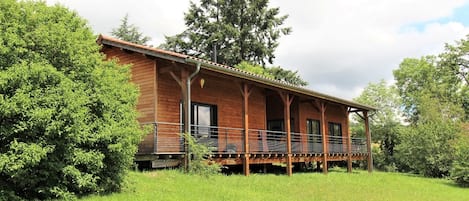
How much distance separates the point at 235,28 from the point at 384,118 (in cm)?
1506

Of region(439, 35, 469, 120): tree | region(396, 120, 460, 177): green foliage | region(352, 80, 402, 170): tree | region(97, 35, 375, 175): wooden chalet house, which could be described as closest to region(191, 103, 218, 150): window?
region(97, 35, 375, 175): wooden chalet house

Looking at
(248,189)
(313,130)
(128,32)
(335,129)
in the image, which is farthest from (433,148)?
(128,32)

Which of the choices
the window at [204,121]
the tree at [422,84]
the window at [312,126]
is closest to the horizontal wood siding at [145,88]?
the window at [204,121]

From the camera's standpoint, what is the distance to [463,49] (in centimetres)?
3984

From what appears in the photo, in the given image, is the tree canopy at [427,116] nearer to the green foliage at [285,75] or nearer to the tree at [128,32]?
the green foliage at [285,75]

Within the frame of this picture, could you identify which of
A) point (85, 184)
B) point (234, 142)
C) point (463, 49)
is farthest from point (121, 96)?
point (463, 49)

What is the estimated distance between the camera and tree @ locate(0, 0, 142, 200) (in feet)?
24.1

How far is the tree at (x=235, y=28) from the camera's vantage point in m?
38.3

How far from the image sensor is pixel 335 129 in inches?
1025

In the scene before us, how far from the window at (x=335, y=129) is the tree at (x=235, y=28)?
1381 cm

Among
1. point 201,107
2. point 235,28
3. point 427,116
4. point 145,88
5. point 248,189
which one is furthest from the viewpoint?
point 235,28

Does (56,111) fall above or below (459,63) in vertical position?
below

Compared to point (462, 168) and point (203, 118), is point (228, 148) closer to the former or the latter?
point (203, 118)

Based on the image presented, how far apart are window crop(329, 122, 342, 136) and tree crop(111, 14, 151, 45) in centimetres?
2047
